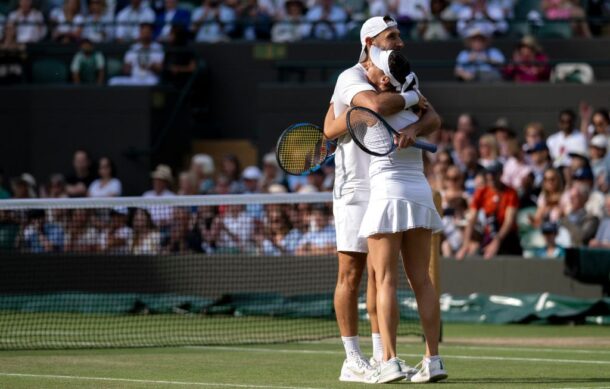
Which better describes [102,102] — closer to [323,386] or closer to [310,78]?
[310,78]

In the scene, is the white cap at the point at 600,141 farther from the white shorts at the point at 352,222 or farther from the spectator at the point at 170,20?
the white shorts at the point at 352,222

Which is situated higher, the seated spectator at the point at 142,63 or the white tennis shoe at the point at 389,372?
the seated spectator at the point at 142,63

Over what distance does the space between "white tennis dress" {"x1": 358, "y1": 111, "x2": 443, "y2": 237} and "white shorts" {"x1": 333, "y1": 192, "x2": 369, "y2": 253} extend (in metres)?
0.23

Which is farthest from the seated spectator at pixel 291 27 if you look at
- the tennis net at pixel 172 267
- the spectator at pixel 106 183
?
the tennis net at pixel 172 267

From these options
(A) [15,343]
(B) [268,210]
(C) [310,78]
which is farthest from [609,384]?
(C) [310,78]

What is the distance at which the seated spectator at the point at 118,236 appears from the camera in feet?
52.7

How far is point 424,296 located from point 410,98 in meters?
1.22

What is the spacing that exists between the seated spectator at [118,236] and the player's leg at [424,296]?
8052 mm

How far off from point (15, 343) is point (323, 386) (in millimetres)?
4565

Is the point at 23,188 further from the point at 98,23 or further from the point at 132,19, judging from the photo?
the point at 132,19

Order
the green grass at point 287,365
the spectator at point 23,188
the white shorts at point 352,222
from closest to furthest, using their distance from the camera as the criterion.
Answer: the green grass at point 287,365 → the white shorts at point 352,222 → the spectator at point 23,188

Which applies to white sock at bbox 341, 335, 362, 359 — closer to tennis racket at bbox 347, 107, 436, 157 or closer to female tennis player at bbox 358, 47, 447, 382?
female tennis player at bbox 358, 47, 447, 382

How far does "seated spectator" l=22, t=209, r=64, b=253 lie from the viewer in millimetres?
16484

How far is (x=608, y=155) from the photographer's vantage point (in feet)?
54.6
